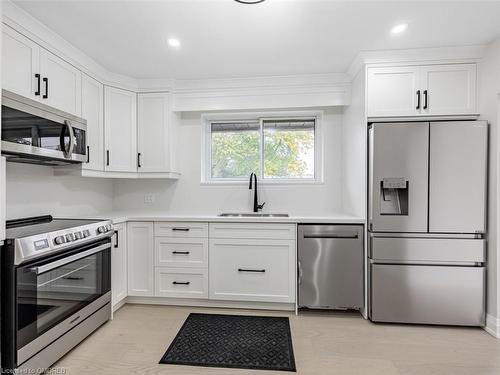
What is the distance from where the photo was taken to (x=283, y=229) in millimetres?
2844

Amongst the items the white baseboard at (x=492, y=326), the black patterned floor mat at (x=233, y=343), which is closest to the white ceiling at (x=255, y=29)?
the white baseboard at (x=492, y=326)

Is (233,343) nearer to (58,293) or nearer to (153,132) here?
(58,293)

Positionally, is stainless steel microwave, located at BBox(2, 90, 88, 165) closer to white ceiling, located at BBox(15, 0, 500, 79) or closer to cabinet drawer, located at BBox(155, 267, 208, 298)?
white ceiling, located at BBox(15, 0, 500, 79)

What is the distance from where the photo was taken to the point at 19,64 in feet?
6.64

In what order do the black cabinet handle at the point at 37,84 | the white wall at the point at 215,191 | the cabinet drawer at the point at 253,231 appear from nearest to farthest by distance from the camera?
the black cabinet handle at the point at 37,84
the cabinet drawer at the point at 253,231
the white wall at the point at 215,191

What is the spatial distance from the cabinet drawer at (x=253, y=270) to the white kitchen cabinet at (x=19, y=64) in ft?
6.28

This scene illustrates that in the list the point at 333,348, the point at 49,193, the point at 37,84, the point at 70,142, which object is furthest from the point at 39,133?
the point at 333,348

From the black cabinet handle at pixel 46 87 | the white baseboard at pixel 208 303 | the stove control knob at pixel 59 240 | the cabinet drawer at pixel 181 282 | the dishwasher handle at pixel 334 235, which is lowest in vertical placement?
the white baseboard at pixel 208 303

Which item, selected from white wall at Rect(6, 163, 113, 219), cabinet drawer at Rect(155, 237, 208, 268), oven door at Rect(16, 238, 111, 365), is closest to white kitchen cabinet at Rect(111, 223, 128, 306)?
oven door at Rect(16, 238, 111, 365)

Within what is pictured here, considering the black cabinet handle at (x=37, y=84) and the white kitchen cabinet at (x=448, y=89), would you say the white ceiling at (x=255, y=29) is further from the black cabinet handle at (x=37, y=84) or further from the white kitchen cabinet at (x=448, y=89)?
the black cabinet handle at (x=37, y=84)

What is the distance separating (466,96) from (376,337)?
219 centimetres

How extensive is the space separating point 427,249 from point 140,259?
268 cm

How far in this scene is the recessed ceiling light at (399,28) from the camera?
87.0 inches

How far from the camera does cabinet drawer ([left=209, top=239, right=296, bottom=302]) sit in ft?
9.34
